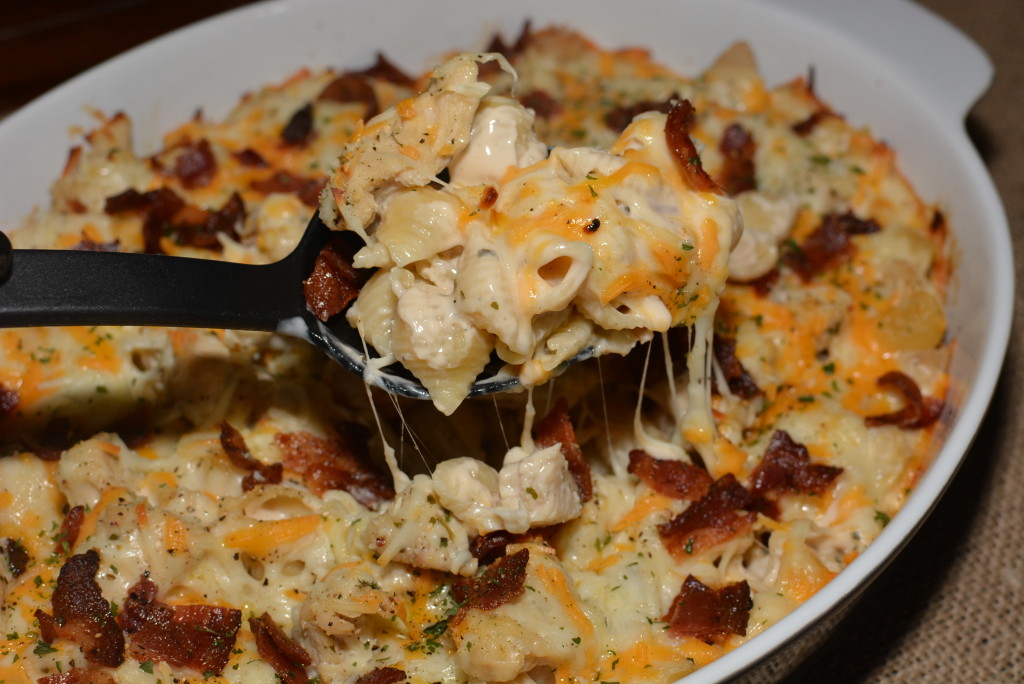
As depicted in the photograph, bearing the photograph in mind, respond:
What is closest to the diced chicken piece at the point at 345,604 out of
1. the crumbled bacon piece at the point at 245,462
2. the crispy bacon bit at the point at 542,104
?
the crumbled bacon piece at the point at 245,462

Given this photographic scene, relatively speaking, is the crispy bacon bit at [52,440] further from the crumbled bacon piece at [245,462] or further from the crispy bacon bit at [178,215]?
the crispy bacon bit at [178,215]

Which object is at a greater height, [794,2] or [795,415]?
[794,2]

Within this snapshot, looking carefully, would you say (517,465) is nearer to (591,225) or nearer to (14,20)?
(591,225)

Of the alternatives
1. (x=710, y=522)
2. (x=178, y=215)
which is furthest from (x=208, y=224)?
(x=710, y=522)

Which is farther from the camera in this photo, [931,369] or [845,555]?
[931,369]

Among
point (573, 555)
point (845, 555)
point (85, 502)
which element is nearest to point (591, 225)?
point (573, 555)

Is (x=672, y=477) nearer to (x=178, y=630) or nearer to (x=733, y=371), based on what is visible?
(x=733, y=371)
